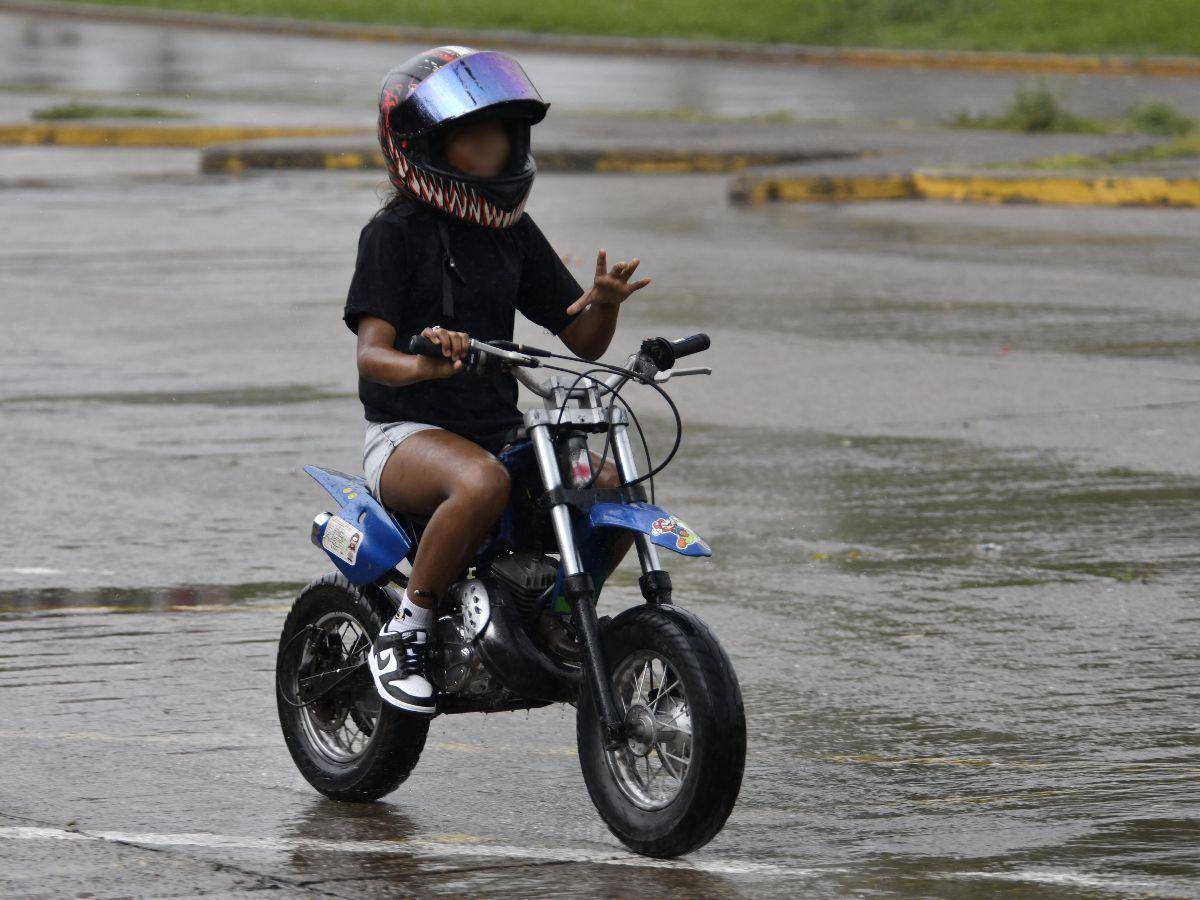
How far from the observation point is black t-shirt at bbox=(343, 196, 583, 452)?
5133 mm

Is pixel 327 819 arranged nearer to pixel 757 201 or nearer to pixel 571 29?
pixel 757 201

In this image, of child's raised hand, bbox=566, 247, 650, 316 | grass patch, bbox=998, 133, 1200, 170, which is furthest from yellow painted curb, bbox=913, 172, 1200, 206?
child's raised hand, bbox=566, 247, 650, 316

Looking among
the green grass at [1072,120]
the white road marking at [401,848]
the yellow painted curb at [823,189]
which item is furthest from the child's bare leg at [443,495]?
the green grass at [1072,120]

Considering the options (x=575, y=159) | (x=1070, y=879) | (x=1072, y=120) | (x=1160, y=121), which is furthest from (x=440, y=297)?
(x=1072, y=120)

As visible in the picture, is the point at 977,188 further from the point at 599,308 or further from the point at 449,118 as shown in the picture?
the point at 449,118

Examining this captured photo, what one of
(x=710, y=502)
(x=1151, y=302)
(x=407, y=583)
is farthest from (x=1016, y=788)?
(x=1151, y=302)

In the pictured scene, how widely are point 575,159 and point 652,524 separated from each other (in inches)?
750

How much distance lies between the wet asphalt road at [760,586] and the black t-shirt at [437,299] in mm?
927

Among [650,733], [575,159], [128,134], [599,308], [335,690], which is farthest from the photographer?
[128,134]

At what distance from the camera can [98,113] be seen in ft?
92.8

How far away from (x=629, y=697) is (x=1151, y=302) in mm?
9753

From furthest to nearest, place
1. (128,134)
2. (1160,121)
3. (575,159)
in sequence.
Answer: (128,134)
(1160,121)
(575,159)

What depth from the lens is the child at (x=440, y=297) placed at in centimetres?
500

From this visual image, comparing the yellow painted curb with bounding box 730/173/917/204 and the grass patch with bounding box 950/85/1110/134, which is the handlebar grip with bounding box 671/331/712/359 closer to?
the yellow painted curb with bounding box 730/173/917/204
